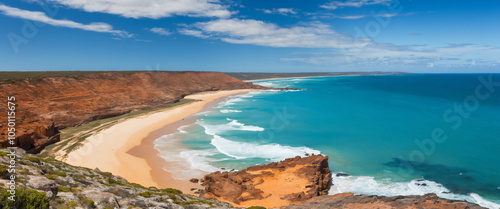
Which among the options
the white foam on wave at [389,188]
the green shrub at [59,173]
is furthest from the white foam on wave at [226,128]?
the green shrub at [59,173]

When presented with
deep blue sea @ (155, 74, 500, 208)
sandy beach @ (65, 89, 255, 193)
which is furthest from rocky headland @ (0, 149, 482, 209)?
sandy beach @ (65, 89, 255, 193)

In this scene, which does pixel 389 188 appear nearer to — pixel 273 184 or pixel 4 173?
pixel 273 184

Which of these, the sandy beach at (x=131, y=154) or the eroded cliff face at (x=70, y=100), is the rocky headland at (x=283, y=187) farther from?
the eroded cliff face at (x=70, y=100)

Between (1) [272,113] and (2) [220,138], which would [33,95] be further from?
(1) [272,113]

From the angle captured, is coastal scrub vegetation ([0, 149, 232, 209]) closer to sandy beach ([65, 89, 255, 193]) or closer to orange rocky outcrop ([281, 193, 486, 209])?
orange rocky outcrop ([281, 193, 486, 209])

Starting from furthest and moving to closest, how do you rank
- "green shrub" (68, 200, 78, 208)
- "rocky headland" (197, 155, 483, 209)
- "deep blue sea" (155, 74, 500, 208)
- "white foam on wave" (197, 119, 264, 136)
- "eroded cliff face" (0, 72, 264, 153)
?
1. "white foam on wave" (197, 119, 264, 136)
2. "eroded cliff face" (0, 72, 264, 153)
3. "deep blue sea" (155, 74, 500, 208)
4. "rocky headland" (197, 155, 483, 209)
5. "green shrub" (68, 200, 78, 208)

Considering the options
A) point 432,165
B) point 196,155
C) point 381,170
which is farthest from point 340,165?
point 196,155
